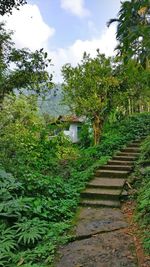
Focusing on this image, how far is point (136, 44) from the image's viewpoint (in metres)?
4.26

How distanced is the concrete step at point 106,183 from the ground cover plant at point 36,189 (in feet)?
0.76

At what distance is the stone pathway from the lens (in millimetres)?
4270

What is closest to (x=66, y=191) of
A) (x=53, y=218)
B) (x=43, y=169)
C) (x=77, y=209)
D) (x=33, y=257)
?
(x=77, y=209)

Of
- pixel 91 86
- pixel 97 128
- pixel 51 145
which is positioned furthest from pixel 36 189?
pixel 97 128

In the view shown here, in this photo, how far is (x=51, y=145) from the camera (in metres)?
10.5

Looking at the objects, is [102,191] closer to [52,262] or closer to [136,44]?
[52,262]

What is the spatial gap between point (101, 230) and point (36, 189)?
1.72m

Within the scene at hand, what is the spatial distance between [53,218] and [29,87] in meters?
4.07

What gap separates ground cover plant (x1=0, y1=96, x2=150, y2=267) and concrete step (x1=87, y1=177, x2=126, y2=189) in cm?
23

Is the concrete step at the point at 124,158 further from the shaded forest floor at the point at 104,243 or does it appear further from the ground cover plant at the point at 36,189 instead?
the shaded forest floor at the point at 104,243

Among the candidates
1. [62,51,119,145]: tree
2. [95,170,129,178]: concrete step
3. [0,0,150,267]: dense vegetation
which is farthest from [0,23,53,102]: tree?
[62,51,119,145]: tree

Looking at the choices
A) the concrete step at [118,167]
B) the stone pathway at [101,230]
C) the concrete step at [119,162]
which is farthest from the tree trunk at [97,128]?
the stone pathway at [101,230]

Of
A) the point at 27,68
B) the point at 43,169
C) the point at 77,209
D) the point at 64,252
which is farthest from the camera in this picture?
the point at 43,169

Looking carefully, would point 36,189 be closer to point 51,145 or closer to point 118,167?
point 118,167
